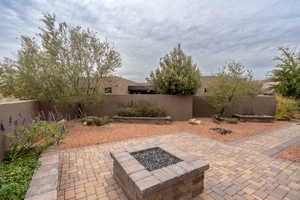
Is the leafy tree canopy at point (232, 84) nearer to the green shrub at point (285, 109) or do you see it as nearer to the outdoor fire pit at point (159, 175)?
the green shrub at point (285, 109)

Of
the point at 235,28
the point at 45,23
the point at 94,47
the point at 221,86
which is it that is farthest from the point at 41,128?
the point at 235,28

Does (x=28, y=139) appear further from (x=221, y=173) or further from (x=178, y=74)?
(x=178, y=74)

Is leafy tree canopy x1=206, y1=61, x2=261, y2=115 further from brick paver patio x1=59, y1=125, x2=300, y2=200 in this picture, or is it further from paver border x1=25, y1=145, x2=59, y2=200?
paver border x1=25, y1=145, x2=59, y2=200

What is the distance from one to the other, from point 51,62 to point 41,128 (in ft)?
14.1

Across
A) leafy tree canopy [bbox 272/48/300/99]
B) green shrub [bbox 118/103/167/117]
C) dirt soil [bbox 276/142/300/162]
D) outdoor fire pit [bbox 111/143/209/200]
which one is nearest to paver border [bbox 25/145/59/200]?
outdoor fire pit [bbox 111/143/209/200]

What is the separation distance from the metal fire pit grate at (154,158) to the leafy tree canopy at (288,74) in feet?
14.5

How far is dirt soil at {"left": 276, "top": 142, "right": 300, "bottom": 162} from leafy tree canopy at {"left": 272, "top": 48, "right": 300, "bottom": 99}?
1.68m

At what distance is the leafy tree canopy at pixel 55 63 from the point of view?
232 inches

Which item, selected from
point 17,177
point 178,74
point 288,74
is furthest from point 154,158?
point 178,74

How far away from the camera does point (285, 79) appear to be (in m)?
4.15

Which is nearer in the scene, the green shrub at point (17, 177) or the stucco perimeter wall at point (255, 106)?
the green shrub at point (17, 177)

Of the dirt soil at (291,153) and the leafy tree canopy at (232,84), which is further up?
the leafy tree canopy at (232,84)

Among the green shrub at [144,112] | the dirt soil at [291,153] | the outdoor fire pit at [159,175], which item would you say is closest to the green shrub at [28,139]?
the outdoor fire pit at [159,175]

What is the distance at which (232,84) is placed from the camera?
24.6ft
